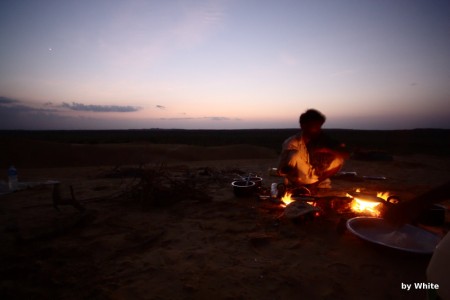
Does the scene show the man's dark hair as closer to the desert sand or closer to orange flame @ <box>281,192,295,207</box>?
orange flame @ <box>281,192,295,207</box>

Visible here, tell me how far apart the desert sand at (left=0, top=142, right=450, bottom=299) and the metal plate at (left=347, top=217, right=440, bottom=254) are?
15 cm

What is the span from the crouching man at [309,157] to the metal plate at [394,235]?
199cm

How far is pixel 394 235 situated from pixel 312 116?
254 cm

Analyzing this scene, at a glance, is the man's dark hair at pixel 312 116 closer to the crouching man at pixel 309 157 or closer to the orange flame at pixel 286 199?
the crouching man at pixel 309 157

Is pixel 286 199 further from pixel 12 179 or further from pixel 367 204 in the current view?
pixel 12 179

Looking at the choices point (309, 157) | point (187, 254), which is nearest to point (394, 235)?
point (187, 254)

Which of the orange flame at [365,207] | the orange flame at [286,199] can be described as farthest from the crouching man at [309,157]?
the orange flame at [365,207]

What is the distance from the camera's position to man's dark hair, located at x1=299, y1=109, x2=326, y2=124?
504cm

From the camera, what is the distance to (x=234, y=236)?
3.44 metres

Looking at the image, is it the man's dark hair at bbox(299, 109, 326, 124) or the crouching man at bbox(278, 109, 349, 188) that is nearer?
the man's dark hair at bbox(299, 109, 326, 124)

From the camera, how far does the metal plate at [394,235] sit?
2.88m

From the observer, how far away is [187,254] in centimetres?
296

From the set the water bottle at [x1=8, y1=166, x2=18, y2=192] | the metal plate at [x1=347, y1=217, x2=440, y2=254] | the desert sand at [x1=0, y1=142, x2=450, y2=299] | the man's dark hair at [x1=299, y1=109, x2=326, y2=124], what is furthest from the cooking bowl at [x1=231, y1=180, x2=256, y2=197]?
the water bottle at [x1=8, y1=166, x2=18, y2=192]

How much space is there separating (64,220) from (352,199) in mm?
4233
